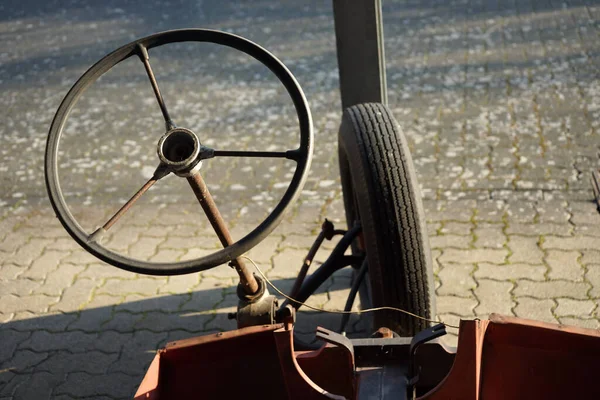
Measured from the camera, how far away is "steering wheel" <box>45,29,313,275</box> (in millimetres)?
2021

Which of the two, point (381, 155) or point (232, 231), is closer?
point (381, 155)

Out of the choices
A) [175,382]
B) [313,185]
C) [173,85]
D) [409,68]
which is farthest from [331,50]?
[175,382]

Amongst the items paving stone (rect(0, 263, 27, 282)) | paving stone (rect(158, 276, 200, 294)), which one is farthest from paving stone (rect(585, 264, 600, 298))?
paving stone (rect(0, 263, 27, 282))

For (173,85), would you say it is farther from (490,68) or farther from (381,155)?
(381,155)

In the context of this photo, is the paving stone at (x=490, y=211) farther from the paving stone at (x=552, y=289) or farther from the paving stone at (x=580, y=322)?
the paving stone at (x=580, y=322)

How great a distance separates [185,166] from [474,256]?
6.93ft

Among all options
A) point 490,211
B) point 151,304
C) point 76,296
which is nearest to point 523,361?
point 151,304

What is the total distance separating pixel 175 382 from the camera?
209 cm

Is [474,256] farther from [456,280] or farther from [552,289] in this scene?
[552,289]

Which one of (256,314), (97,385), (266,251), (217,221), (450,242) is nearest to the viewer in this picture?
(217,221)

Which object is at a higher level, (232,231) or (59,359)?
(232,231)

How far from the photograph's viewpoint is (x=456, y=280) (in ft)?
11.7

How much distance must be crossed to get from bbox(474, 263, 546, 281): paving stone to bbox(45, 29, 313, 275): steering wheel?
5.65 ft

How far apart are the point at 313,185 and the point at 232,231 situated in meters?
0.65
